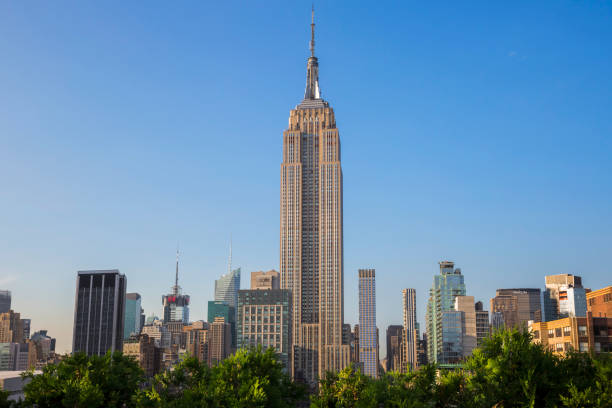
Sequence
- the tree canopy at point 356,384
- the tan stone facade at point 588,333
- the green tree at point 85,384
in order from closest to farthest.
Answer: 1. the tree canopy at point 356,384
2. the green tree at point 85,384
3. the tan stone facade at point 588,333

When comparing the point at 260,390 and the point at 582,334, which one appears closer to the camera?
the point at 260,390

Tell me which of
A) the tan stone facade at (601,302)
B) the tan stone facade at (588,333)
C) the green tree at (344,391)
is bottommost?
the green tree at (344,391)

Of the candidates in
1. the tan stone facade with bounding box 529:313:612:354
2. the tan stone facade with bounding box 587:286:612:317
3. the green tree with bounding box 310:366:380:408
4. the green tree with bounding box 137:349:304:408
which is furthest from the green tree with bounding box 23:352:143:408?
the tan stone facade with bounding box 587:286:612:317

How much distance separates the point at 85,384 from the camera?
63000 millimetres

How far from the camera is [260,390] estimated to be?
57.7 m

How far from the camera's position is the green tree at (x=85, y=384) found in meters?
62.5

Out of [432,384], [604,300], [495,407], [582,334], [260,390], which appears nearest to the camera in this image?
[495,407]

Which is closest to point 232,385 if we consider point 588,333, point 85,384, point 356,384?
point 356,384

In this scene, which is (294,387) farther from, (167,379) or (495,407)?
(495,407)

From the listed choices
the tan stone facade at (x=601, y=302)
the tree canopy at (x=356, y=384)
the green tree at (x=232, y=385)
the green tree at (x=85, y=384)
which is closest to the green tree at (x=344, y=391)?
the tree canopy at (x=356, y=384)

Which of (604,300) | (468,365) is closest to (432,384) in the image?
(468,365)

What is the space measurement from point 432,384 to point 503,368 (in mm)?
9879

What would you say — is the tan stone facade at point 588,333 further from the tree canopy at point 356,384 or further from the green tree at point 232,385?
the green tree at point 232,385

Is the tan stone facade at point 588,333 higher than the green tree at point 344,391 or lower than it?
higher
